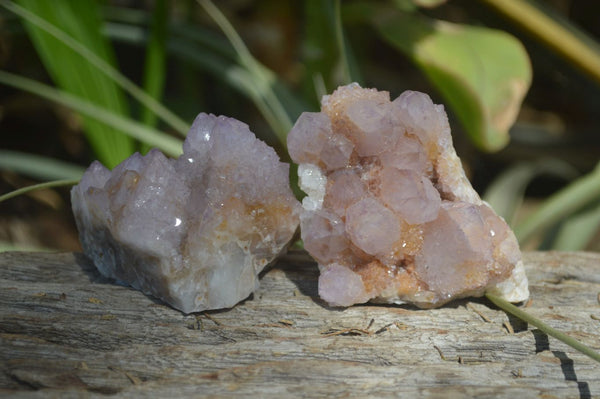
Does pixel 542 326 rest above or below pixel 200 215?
below

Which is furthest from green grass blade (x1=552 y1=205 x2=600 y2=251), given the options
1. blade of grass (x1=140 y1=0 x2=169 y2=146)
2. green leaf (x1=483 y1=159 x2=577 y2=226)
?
blade of grass (x1=140 y1=0 x2=169 y2=146)

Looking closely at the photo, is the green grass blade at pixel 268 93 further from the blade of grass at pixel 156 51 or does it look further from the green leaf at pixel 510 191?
the green leaf at pixel 510 191

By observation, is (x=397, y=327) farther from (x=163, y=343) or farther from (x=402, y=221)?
(x=163, y=343)

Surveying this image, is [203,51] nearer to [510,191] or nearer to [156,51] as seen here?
[156,51]

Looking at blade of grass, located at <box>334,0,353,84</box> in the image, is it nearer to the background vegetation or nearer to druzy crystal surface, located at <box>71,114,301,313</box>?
the background vegetation

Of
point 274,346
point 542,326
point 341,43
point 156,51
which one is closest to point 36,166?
point 156,51

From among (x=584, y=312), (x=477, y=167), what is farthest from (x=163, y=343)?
(x=477, y=167)
